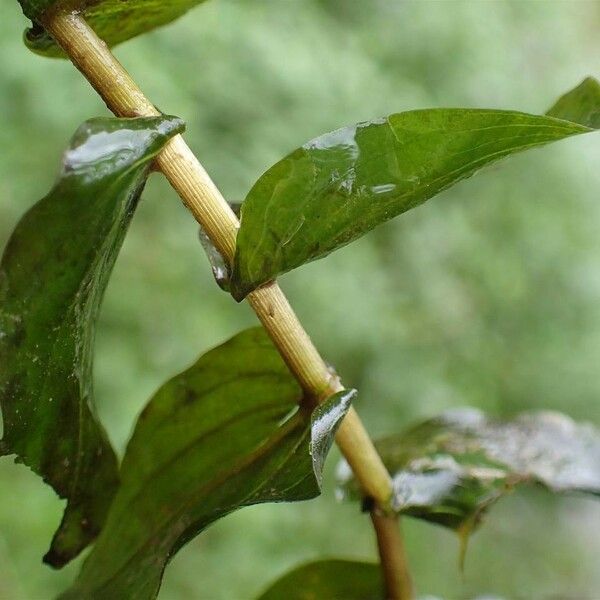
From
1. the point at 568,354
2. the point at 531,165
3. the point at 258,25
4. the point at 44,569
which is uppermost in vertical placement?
the point at 258,25

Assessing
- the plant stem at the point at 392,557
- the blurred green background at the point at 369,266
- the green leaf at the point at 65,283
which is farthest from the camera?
the blurred green background at the point at 369,266

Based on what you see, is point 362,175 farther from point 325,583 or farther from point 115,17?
point 325,583

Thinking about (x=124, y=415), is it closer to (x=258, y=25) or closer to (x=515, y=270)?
(x=258, y=25)

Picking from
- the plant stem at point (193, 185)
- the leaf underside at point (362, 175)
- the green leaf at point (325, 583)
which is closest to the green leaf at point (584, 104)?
the leaf underside at point (362, 175)

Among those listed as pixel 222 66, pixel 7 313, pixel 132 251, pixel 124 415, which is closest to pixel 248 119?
pixel 222 66

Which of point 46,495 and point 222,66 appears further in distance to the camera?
point 222,66

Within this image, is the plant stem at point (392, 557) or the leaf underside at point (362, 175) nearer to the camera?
the leaf underside at point (362, 175)

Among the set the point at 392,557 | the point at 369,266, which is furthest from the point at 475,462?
the point at 369,266

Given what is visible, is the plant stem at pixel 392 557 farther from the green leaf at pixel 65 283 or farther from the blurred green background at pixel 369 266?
the blurred green background at pixel 369 266
